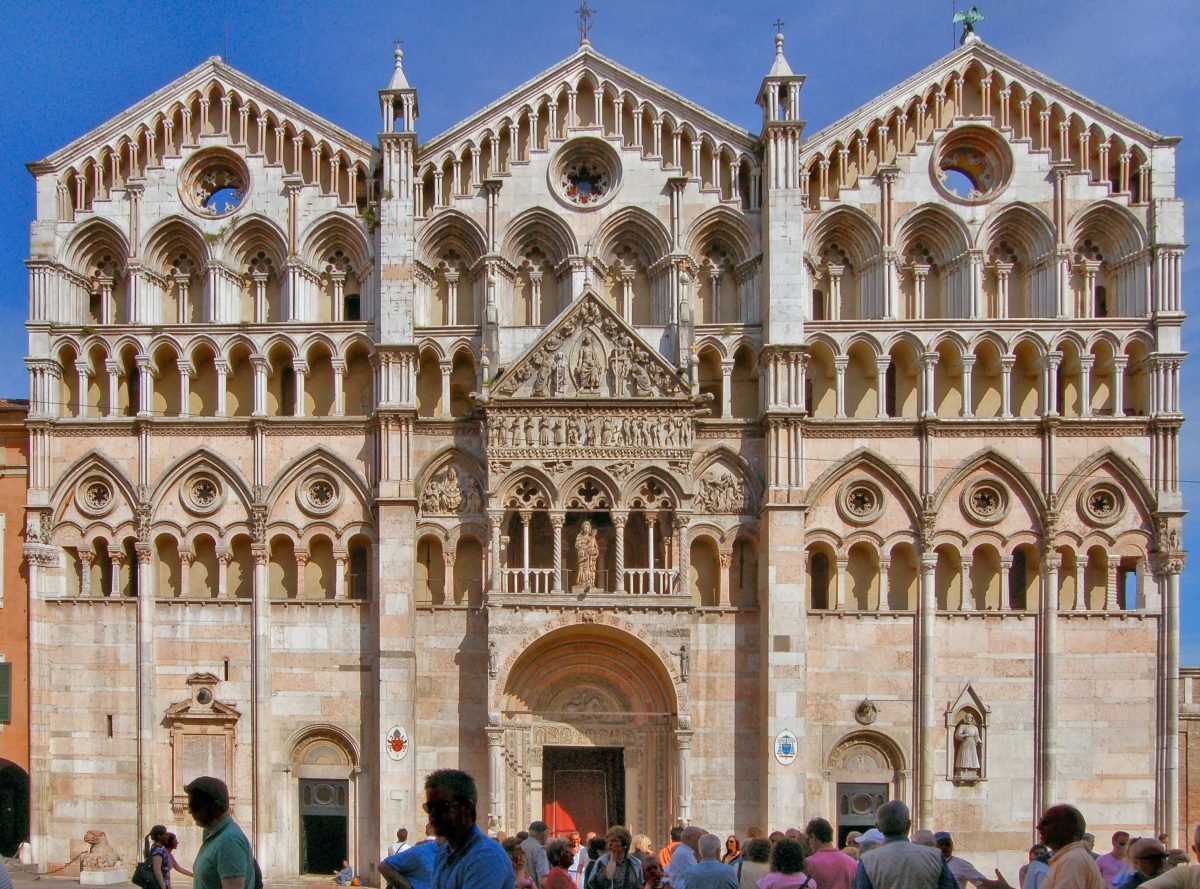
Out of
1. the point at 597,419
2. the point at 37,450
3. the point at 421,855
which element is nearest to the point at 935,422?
the point at 597,419

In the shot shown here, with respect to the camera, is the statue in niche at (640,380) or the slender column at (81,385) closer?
the statue in niche at (640,380)

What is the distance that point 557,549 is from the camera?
30.5 meters

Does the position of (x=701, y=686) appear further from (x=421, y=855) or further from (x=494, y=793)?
(x=421, y=855)

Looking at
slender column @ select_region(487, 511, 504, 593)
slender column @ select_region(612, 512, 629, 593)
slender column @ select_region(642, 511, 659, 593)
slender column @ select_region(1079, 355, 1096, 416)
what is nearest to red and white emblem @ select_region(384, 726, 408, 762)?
slender column @ select_region(487, 511, 504, 593)

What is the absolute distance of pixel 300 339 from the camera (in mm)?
32125

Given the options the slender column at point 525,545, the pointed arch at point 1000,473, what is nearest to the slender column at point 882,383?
the pointed arch at point 1000,473

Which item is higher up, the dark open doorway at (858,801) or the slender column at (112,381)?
the slender column at (112,381)

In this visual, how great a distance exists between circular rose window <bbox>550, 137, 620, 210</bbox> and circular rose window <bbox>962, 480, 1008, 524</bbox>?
1099 centimetres

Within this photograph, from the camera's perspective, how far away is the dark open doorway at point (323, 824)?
3130cm

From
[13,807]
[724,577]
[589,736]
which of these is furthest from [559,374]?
[13,807]

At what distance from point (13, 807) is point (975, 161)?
2777 centimetres

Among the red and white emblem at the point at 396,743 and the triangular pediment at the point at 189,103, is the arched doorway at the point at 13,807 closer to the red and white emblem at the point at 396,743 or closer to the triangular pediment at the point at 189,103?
the red and white emblem at the point at 396,743

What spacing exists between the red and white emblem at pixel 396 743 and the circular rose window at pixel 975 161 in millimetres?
17786

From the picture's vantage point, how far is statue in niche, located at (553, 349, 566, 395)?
102 ft
